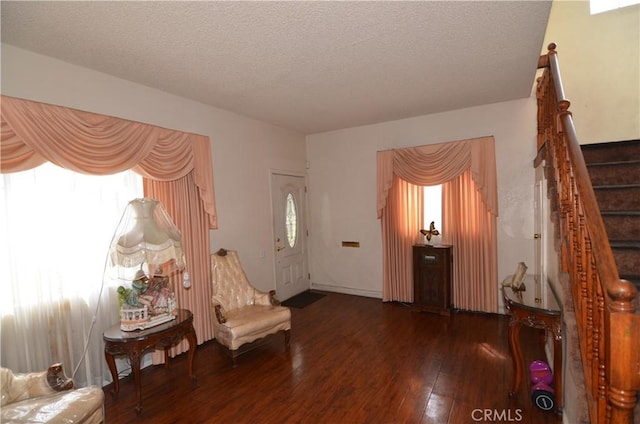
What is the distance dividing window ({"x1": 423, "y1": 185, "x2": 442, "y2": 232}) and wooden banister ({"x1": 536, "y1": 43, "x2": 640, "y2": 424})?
234 centimetres

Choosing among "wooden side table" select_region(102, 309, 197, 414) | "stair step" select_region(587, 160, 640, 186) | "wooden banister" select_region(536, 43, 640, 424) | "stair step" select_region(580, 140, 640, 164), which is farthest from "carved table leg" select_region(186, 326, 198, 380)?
"stair step" select_region(580, 140, 640, 164)

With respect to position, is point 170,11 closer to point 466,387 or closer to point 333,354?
point 333,354

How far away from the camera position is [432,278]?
4.45 meters

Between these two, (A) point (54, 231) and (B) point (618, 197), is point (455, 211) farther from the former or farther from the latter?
(A) point (54, 231)

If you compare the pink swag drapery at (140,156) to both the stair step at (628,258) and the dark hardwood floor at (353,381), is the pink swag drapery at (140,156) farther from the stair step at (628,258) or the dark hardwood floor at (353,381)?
the stair step at (628,258)

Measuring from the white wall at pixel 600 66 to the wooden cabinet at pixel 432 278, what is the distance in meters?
2.27

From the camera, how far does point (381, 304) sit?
16.3 ft

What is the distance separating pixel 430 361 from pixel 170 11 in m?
3.58

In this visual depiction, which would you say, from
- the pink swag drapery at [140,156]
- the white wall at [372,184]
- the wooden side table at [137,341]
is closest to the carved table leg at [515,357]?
the white wall at [372,184]

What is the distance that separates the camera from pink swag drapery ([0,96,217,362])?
7.54 ft

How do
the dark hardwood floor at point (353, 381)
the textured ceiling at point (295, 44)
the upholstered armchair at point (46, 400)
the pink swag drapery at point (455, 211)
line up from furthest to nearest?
the pink swag drapery at point (455, 211) < the dark hardwood floor at point (353, 381) < the textured ceiling at point (295, 44) < the upholstered armchair at point (46, 400)

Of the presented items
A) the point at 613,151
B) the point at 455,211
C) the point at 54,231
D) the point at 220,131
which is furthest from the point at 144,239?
A: the point at 613,151

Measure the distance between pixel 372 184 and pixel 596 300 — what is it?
387 centimetres

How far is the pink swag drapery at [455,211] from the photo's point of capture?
4.30 metres
